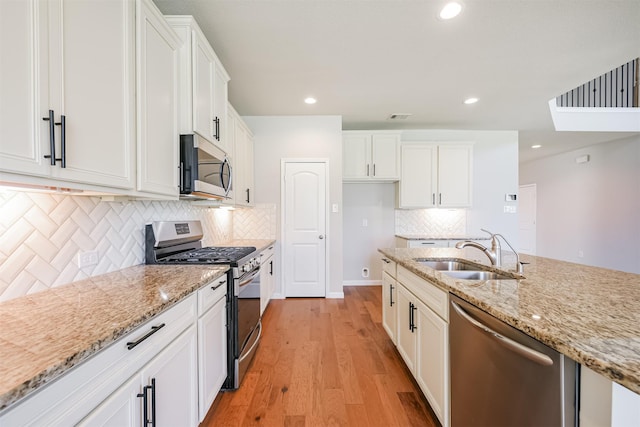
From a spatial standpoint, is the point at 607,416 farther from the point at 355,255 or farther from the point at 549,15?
the point at 355,255

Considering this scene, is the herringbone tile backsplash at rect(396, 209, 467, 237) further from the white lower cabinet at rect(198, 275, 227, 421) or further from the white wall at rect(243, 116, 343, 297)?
the white lower cabinet at rect(198, 275, 227, 421)

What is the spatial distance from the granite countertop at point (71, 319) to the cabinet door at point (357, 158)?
293 cm

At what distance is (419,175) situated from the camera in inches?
158

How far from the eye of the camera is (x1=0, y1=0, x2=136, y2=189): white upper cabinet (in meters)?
0.76

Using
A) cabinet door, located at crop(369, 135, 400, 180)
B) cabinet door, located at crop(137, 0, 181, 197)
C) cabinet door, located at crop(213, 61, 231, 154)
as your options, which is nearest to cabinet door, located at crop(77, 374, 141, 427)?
cabinet door, located at crop(137, 0, 181, 197)

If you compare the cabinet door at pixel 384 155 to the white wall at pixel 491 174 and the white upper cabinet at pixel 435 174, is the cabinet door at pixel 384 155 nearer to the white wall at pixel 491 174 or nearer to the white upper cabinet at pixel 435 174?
the white upper cabinet at pixel 435 174

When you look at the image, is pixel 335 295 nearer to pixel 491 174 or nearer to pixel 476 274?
pixel 476 274

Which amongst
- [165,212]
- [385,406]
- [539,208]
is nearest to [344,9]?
[165,212]

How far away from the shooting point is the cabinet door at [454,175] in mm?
4004

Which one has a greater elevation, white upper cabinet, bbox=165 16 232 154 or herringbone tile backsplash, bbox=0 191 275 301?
white upper cabinet, bbox=165 16 232 154

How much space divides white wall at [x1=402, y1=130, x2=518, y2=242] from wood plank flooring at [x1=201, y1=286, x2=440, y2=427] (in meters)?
2.87

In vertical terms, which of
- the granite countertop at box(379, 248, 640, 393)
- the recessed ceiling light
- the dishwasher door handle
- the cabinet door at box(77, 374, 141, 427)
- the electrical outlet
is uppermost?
the recessed ceiling light

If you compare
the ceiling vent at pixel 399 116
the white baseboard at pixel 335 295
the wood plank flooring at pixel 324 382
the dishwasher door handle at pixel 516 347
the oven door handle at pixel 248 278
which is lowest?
the wood plank flooring at pixel 324 382

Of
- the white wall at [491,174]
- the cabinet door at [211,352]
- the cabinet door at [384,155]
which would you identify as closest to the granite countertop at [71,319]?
the cabinet door at [211,352]
